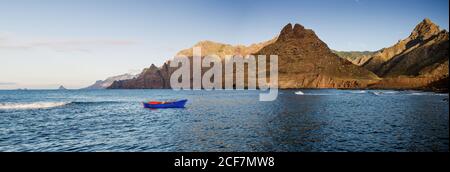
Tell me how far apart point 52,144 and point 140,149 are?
1057 cm

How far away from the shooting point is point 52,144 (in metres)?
33.9

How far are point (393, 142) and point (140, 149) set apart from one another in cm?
2523
